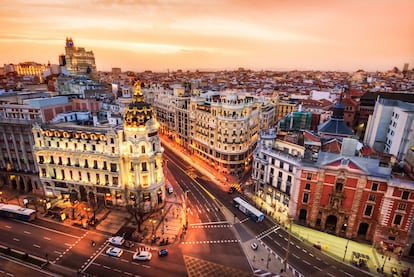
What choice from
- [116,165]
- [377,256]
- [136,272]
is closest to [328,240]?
[377,256]

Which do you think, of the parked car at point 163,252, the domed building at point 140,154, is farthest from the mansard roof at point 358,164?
the domed building at point 140,154

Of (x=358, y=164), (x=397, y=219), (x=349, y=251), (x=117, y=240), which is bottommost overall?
(x=349, y=251)

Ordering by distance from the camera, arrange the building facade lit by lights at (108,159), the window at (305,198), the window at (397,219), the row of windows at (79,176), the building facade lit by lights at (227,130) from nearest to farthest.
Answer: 1. the window at (397,219)
2. the window at (305,198)
3. the building facade lit by lights at (108,159)
4. the row of windows at (79,176)
5. the building facade lit by lights at (227,130)

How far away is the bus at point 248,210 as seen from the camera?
258ft

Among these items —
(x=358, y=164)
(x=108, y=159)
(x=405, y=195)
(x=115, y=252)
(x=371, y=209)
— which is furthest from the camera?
(x=108, y=159)

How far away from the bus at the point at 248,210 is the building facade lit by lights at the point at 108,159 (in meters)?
26.9

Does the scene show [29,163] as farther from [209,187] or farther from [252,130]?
[252,130]

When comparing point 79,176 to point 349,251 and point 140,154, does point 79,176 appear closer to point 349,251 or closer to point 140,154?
point 140,154

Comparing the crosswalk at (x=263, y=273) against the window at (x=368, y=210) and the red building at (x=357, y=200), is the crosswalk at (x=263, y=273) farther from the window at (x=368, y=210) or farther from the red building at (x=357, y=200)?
the window at (x=368, y=210)

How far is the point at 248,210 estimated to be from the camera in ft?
265

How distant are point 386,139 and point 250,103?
55756 millimetres

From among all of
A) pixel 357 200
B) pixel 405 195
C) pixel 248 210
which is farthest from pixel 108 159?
pixel 405 195

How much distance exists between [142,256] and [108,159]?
107 feet

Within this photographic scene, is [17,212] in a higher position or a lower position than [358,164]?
lower
